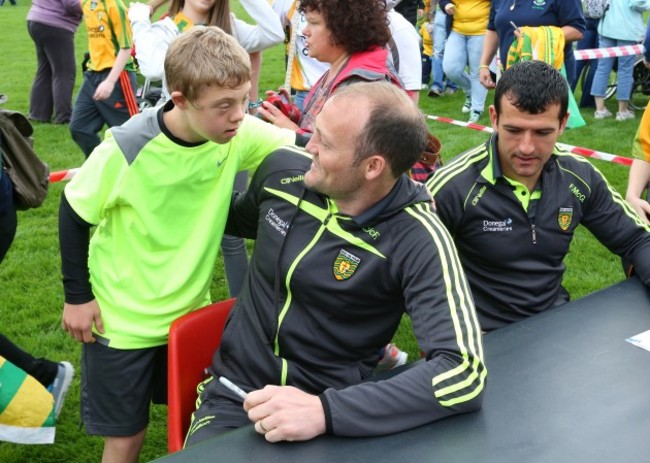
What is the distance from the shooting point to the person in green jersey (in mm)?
2395

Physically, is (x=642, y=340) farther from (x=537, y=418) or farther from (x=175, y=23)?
(x=175, y=23)

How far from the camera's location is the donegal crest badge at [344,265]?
2.19 m

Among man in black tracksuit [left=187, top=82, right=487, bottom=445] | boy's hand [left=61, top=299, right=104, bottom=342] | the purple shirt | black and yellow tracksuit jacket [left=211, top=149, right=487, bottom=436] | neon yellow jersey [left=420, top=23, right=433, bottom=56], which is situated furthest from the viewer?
neon yellow jersey [left=420, top=23, right=433, bottom=56]

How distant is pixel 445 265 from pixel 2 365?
1.77 m

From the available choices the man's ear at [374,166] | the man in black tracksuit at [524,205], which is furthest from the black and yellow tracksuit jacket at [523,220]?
the man's ear at [374,166]

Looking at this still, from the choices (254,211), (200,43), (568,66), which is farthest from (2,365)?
(568,66)

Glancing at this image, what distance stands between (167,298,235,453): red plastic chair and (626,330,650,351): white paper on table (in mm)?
1254

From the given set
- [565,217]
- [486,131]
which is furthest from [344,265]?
[486,131]

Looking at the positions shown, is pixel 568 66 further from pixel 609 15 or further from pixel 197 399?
pixel 197 399

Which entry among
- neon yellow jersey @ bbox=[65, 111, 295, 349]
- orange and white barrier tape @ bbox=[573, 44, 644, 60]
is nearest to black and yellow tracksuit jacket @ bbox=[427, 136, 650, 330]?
neon yellow jersey @ bbox=[65, 111, 295, 349]

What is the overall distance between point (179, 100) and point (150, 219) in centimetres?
39

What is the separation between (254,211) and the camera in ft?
8.57

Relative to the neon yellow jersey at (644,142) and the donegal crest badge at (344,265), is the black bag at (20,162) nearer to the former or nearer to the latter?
the donegal crest badge at (344,265)

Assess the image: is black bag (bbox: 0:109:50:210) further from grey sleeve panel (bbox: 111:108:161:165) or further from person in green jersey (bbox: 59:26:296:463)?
grey sleeve panel (bbox: 111:108:161:165)
